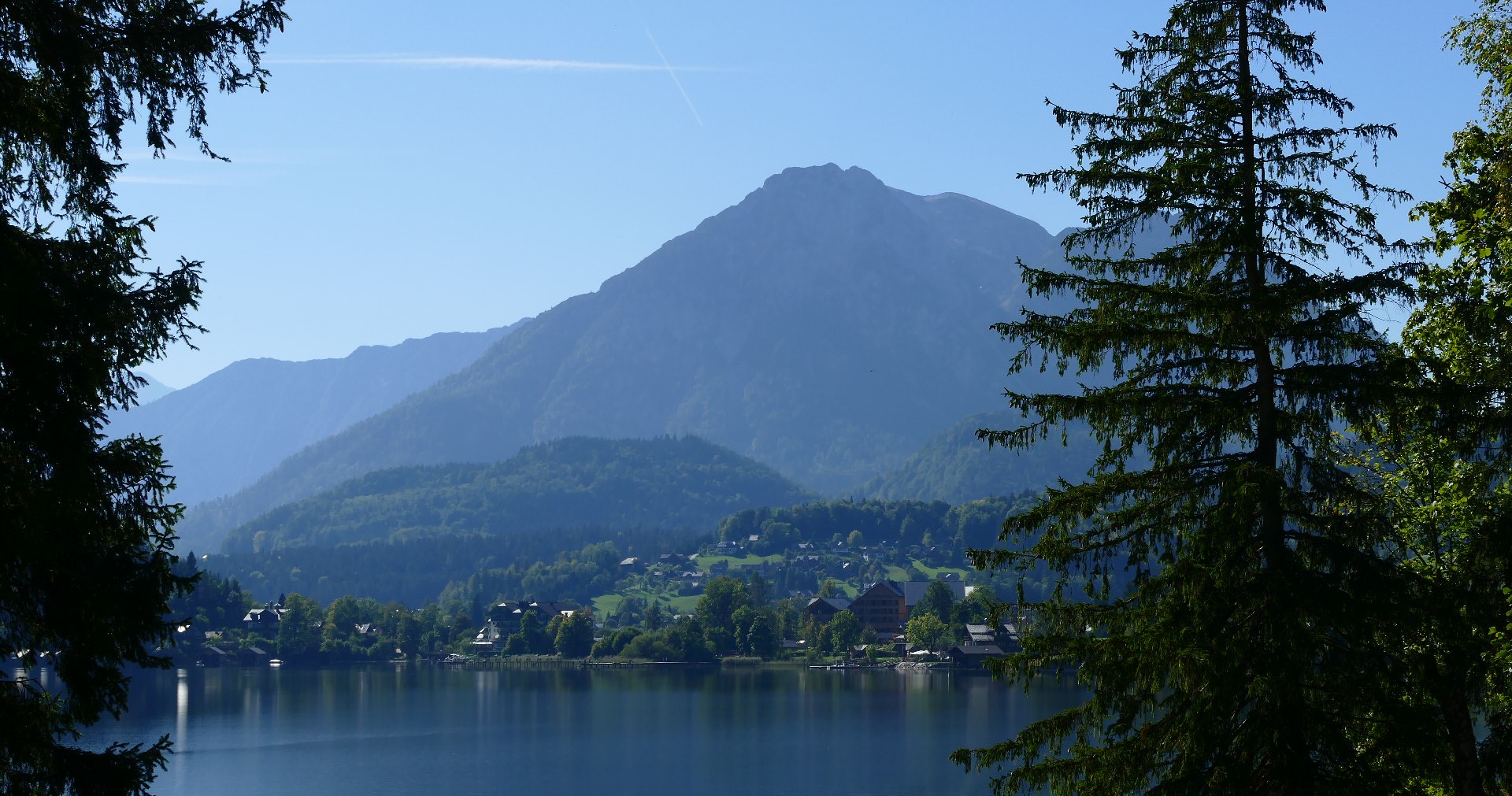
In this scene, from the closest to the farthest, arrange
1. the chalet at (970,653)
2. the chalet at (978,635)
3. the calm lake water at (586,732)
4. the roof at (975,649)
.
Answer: the calm lake water at (586,732)
the chalet at (970,653)
the roof at (975,649)
the chalet at (978,635)

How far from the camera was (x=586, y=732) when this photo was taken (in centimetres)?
9894

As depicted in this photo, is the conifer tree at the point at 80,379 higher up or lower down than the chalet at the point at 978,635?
higher up

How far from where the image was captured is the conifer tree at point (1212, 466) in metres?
13.9

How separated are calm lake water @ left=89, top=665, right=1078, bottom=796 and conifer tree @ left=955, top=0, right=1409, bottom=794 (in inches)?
1632

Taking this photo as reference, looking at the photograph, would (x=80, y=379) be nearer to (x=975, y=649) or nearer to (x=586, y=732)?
(x=586, y=732)

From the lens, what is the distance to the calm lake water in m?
75.9

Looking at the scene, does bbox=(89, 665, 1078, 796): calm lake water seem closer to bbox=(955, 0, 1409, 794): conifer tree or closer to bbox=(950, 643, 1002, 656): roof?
bbox=(950, 643, 1002, 656): roof

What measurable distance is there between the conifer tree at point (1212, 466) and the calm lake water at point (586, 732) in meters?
41.5

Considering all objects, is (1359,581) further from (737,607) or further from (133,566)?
(737,607)

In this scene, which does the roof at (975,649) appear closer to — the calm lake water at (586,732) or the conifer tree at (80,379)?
the calm lake water at (586,732)

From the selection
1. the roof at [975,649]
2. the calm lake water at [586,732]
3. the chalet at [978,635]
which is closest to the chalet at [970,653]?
the roof at [975,649]

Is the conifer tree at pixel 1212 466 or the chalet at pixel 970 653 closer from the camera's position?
Answer: the conifer tree at pixel 1212 466

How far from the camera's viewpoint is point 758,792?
2805 inches

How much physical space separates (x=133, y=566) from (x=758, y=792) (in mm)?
63009
